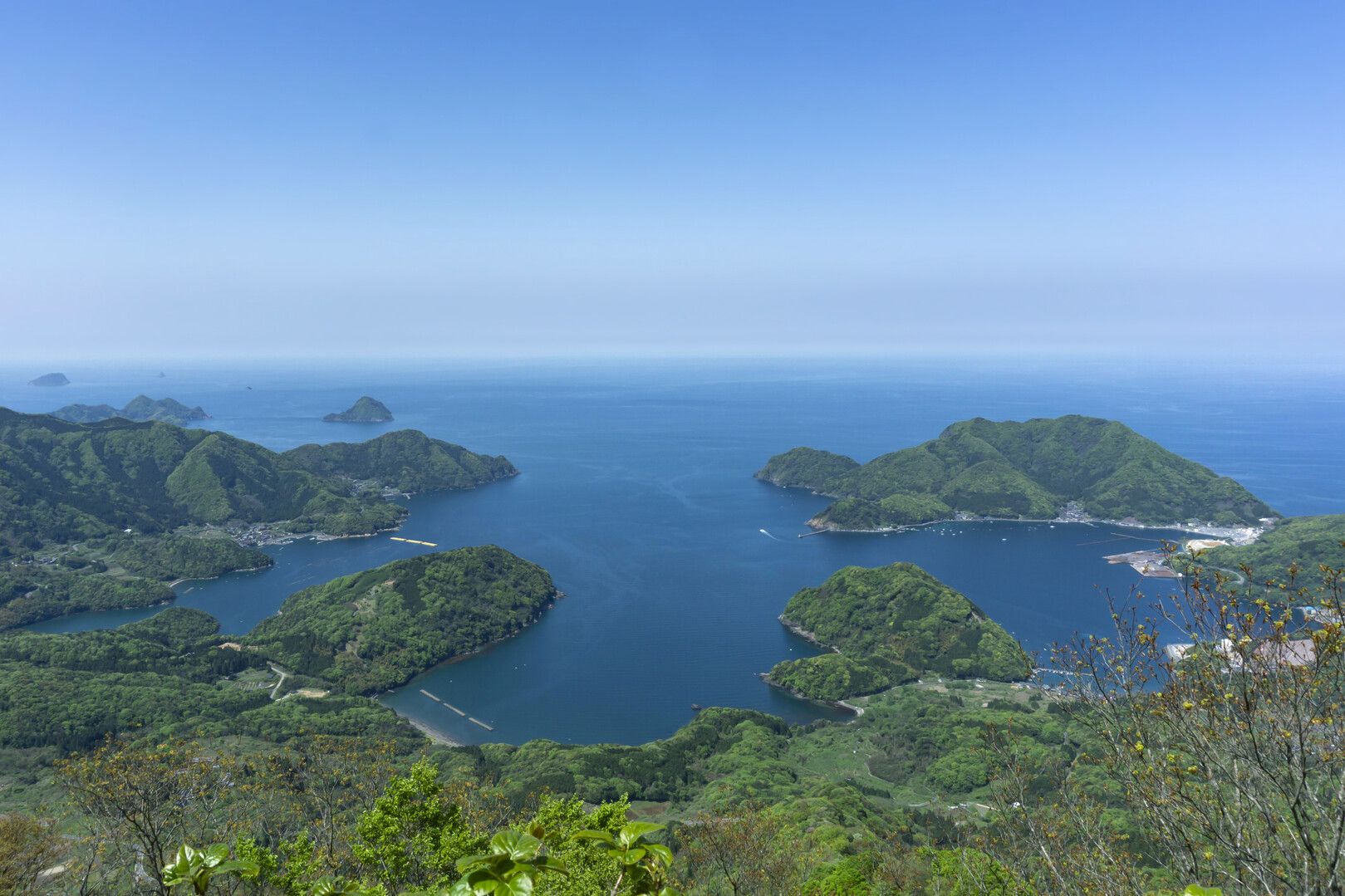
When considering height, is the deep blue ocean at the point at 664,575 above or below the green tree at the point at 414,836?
below

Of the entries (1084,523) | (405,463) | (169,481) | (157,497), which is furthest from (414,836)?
(169,481)

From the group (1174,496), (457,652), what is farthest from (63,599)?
(1174,496)

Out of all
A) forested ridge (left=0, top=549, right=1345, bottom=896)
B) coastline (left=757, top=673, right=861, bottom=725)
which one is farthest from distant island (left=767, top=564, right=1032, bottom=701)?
forested ridge (left=0, top=549, right=1345, bottom=896)

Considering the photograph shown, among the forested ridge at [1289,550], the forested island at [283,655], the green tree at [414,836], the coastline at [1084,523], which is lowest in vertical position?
the forested island at [283,655]

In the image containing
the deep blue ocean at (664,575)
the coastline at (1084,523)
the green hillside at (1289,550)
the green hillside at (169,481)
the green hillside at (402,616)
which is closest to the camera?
the deep blue ocean at (664,575)

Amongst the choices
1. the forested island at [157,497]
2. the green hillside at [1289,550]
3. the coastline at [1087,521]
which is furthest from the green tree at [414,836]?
the coastline at [1087,521]

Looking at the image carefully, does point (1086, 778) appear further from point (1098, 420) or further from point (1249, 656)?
point (1098, 420)

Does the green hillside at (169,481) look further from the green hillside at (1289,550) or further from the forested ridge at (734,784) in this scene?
the green hillside at (1289,550)
